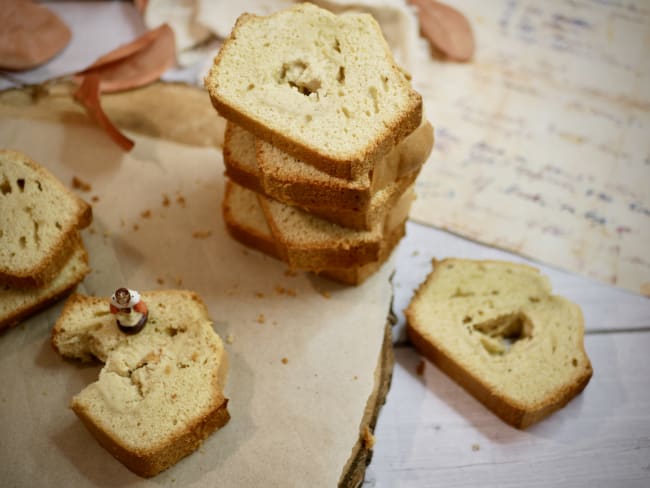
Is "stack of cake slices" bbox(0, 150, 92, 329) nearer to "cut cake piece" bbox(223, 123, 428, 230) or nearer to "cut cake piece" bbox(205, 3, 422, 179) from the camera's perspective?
"cut cake piece" bbox(223, 123, 428, 230)

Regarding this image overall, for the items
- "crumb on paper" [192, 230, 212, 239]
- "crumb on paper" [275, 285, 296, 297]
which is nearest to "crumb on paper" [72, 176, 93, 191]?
"crumb on paper" [192, 230, 212, 239]

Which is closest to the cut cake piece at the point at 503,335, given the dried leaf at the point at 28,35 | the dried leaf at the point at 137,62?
the dried leaf at the point at 137,62

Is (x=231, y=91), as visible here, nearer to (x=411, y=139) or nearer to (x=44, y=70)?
(x=411, y=139)

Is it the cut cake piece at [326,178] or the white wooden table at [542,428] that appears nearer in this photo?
the cut cake piece at [326,178]

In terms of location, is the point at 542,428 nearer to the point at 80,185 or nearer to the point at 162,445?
the point at 162,445

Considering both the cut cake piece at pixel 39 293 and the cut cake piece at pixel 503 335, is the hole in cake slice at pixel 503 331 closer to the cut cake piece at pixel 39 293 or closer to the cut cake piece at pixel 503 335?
the cut cake piece at pixel 503 335

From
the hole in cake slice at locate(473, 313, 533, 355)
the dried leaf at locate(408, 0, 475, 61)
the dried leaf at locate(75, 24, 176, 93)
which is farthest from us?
the dried leaf at locate(408, 0, 475, 61)

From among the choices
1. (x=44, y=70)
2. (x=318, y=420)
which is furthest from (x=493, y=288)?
(x=44, y=70)
